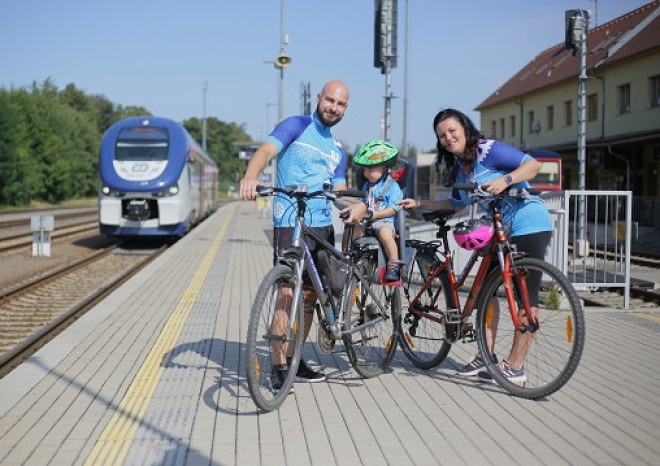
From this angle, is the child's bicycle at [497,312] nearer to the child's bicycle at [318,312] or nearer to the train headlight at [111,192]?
the child's bicycle at [318,312]

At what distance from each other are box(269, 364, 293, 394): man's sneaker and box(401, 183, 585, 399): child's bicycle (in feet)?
4.05

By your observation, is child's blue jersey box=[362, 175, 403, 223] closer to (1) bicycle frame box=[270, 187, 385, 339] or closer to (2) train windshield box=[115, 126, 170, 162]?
(1) bicycle frame box=[270, 187, 385, 339]

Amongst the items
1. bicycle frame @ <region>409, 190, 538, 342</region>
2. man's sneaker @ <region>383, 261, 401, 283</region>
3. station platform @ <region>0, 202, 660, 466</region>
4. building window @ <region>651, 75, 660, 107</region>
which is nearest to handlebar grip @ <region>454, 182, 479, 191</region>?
bicycle frame @ <region>409, 190, 538, 342</region>

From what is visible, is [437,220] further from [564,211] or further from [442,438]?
[564,211]

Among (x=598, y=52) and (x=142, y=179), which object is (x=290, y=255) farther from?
(x=598, y=52)

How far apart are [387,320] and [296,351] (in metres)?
0.99

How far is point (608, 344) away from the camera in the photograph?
7258mm

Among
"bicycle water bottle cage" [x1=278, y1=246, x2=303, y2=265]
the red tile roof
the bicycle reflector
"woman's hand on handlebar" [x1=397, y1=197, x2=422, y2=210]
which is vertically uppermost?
the red tile roof

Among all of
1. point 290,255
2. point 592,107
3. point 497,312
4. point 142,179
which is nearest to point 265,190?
point 290,255

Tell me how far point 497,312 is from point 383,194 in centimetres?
125

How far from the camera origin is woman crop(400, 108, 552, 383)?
5.46 meters

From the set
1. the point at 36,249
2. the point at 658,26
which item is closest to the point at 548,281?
the point at 36,249

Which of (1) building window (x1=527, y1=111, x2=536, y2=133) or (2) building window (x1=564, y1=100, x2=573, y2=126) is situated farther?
(1) building window (x1=527, y1=111, x2=536, y2=133)

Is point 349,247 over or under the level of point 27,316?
over
